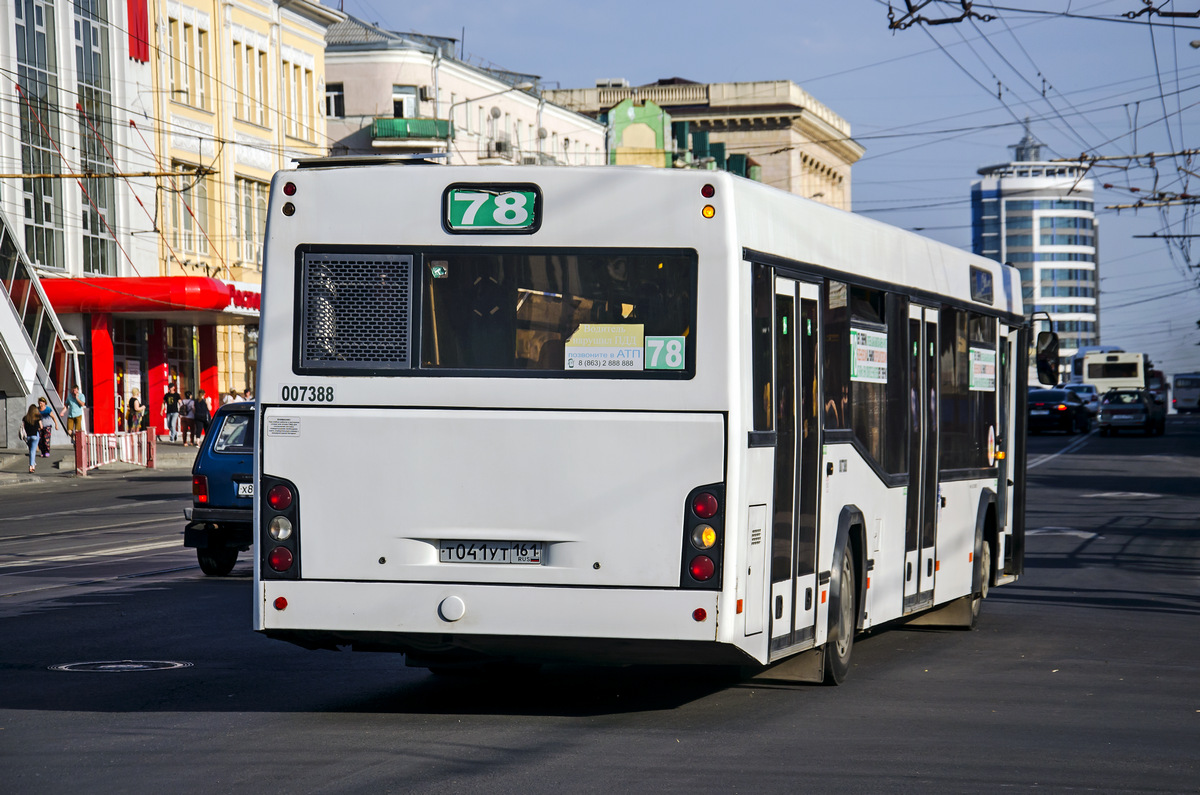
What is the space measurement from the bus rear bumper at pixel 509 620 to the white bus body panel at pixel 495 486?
2.7 inches

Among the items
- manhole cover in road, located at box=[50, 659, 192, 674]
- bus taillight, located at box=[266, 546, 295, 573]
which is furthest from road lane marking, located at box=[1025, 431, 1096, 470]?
bus taillight, located at box=[266, 546, 295, 573]

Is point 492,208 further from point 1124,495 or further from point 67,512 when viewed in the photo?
point 1124,495

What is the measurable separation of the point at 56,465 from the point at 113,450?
1302mm

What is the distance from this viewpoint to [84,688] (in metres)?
9.69

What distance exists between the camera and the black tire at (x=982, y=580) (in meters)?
13.0

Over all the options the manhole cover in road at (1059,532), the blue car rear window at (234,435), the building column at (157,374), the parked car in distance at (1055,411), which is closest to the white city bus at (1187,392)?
the parked car in distance at (1055,411)

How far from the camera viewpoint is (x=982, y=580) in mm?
13109

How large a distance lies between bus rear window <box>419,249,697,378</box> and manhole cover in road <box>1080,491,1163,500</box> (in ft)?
76.0

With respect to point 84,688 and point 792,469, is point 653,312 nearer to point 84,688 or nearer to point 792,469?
point 792,469

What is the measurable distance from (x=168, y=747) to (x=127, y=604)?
6.59 meters

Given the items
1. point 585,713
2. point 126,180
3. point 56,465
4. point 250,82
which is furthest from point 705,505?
Answer: point 250,82

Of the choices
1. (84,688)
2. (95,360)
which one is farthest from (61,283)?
(84,688)

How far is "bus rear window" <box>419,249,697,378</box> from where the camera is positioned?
319 inches

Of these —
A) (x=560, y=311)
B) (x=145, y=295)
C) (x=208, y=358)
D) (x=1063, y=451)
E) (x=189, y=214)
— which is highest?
(x=189, y=214)
